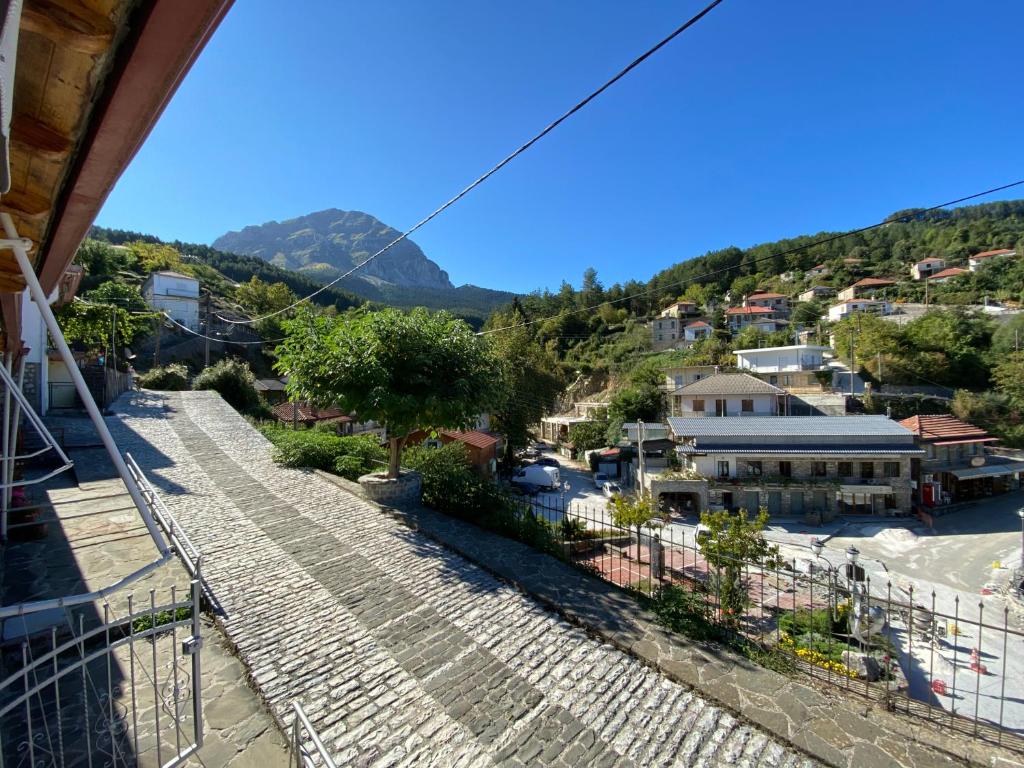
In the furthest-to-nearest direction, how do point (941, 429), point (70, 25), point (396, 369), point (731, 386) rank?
1. point (731, 386)
2. point (941, 429)
3. point (396, 369)
4. point (70, 25)

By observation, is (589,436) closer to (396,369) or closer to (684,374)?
(684,374)

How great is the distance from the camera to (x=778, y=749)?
12.6 feet

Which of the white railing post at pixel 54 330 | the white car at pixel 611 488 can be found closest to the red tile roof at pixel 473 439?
the white car at pixel 611 488

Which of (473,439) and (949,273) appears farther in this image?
(949,273)

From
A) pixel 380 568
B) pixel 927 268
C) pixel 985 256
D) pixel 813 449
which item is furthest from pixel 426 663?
pixel 985 256

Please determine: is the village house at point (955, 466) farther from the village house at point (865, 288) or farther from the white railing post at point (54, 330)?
the village house at point (865, 288)

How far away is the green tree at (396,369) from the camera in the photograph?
8.46 m

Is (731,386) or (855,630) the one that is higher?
(731,386)

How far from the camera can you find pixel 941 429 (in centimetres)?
2622

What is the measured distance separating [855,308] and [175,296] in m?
67.4

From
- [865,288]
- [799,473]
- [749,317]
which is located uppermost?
[865,288]

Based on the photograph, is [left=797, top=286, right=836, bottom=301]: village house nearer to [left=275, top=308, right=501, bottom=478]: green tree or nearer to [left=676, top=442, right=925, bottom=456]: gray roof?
[left=676, top=442, right=925, bottom=456]: gray roof

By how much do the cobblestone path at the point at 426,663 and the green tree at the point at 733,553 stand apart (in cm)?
227

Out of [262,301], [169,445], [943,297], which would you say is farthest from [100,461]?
[943,297]
